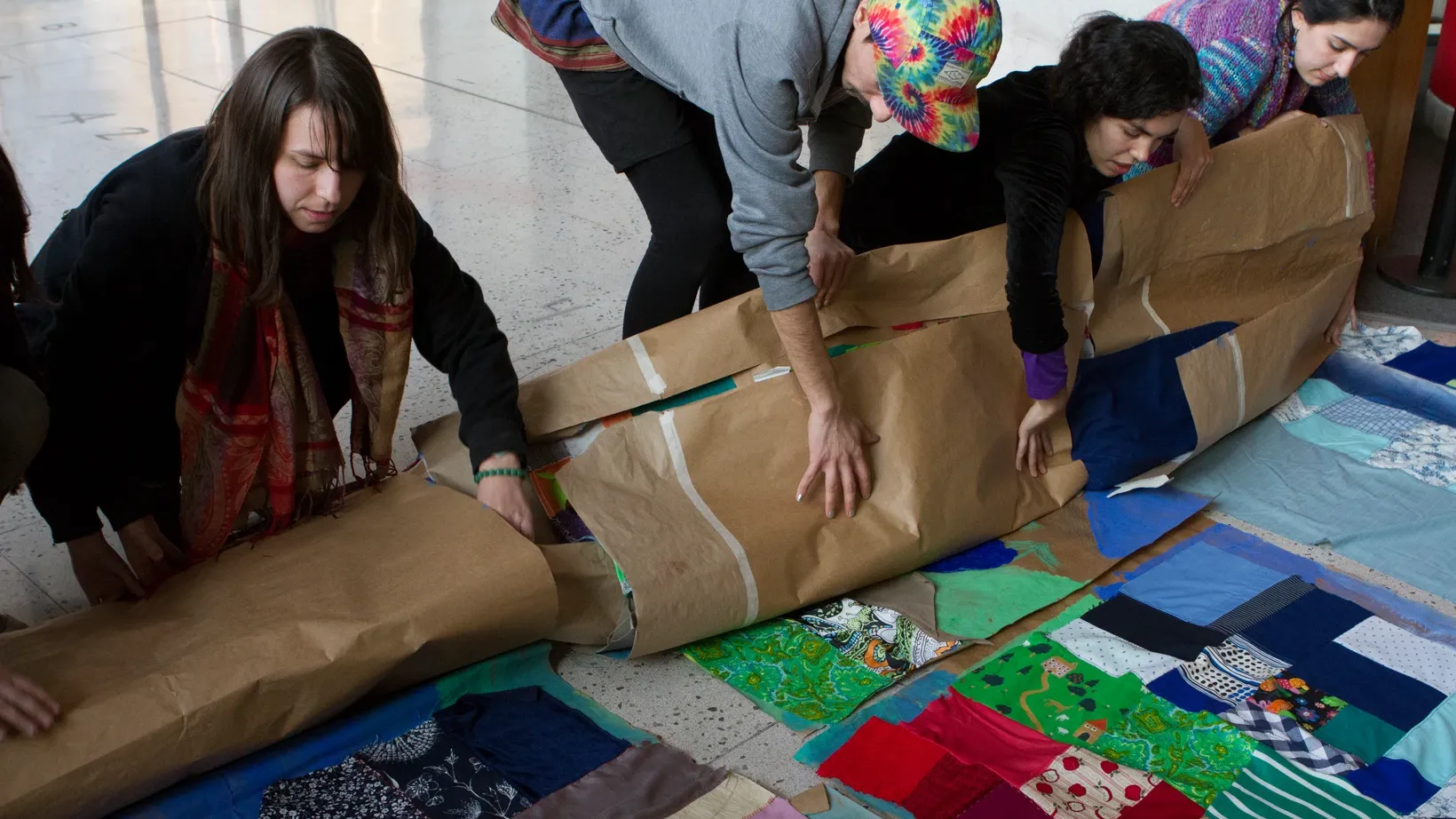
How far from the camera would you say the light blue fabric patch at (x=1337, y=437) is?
213cm

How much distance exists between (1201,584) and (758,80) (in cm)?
96

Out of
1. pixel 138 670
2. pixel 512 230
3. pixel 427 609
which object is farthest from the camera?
pixel 512 230

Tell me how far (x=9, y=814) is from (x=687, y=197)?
1.13 metres

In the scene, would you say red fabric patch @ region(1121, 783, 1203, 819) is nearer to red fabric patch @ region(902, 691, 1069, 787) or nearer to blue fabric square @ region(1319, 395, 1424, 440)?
red fabric patch @ region(902, 691, 1069, 787)

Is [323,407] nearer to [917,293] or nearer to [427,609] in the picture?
[427,609]

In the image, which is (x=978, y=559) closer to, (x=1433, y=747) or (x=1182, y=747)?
(x=1182, y=747)

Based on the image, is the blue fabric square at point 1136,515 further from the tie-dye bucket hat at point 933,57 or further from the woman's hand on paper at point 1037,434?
the tie-dye bucket hat at point 933,57

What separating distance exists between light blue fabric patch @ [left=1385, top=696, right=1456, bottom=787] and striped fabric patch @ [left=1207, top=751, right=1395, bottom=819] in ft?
0.31

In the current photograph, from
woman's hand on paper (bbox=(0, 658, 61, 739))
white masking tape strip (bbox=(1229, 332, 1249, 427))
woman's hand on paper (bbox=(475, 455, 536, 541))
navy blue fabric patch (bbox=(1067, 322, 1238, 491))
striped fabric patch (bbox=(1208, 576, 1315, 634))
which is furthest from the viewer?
white masking tape strip (bbox=(1229, 332, 1249, 427))

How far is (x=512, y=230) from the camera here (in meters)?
3.03

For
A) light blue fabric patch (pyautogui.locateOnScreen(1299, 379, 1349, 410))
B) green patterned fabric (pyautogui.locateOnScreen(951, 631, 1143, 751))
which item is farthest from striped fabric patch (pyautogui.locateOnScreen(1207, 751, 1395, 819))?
light blue fabric patch (pyautogui.locateOnScreen(1299, 379, 1349, 410))

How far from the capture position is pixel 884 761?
4.67ft

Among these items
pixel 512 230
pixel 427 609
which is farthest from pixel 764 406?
pixel 512 230

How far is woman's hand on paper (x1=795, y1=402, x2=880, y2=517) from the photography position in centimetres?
163
